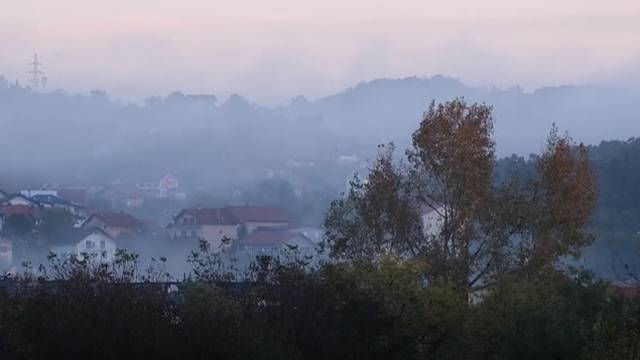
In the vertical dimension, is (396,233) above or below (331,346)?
above

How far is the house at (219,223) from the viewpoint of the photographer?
1827 inches

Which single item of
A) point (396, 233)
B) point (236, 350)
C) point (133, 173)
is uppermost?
point (133, 173)

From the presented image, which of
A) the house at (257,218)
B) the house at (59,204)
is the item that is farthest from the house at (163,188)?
the house at (257,218)

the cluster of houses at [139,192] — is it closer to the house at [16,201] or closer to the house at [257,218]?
the house at [16,201]

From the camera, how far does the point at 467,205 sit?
66.6 ft

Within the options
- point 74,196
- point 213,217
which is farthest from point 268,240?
point 74,196

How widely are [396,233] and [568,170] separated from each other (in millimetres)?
2561

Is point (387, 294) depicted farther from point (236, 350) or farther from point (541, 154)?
point (541, 154)

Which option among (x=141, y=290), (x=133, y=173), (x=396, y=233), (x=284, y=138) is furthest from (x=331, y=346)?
(x=284, y=138)

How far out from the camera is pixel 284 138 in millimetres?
95875

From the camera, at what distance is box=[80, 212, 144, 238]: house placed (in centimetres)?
4684

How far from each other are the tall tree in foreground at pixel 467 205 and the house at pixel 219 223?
78.3 feet

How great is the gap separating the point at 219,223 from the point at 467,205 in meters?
27.7

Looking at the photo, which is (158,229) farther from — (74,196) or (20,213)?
(74,196)
